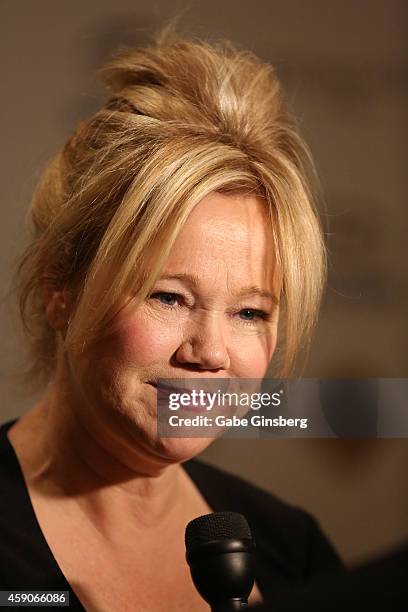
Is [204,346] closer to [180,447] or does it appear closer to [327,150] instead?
[180,447]

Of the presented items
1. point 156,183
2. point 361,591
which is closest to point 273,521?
point 156,183

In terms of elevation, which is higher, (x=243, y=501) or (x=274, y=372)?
(x=274, y=372)

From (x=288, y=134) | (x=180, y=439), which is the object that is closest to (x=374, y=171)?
(x=288, y=134)

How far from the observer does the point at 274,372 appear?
3.15 feet

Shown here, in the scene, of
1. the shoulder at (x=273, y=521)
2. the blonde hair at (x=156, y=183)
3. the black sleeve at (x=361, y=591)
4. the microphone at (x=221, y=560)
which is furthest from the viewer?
the shoulder at (x=273, y=521)

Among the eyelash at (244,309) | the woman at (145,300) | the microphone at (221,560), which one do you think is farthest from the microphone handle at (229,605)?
the eyelash at (244,309)

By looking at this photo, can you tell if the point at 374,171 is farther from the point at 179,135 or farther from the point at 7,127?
the point at 7,127

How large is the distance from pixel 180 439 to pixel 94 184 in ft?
0.90

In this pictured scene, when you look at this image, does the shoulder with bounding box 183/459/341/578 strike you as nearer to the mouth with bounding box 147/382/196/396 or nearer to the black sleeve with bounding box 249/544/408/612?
the mouth with bounding box 147/382/196/396

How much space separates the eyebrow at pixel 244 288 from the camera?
86 centimetres

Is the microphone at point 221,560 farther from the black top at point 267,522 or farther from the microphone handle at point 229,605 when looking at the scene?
the black top at point 267,522

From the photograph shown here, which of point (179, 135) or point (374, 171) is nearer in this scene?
point (179, 135)

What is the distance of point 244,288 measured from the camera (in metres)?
0.88

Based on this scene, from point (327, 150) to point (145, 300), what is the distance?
11.6 inches
